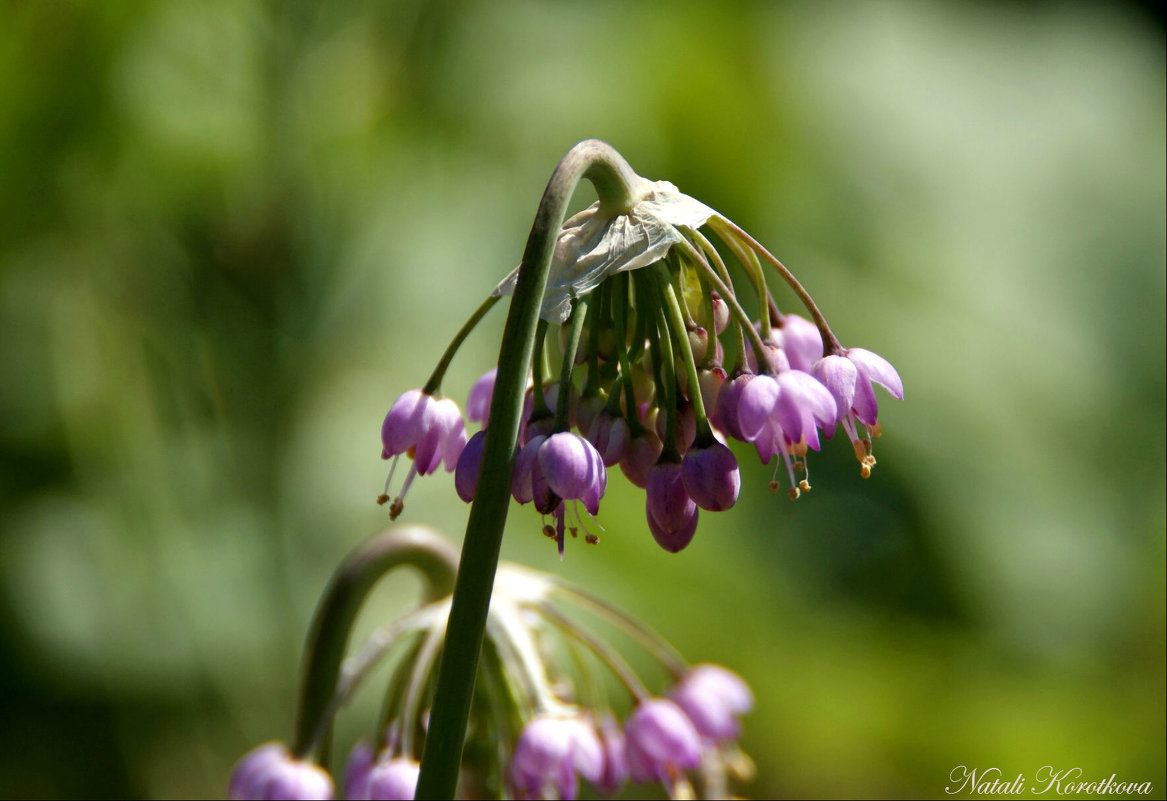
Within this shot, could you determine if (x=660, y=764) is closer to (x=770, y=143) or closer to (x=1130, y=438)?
(x=770, y=143)

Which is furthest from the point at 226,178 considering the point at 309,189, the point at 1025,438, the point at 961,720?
the point at 1025,438

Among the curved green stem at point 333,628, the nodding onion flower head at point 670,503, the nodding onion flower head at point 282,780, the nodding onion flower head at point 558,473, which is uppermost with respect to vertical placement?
the nodding onion flower head at point 558,473

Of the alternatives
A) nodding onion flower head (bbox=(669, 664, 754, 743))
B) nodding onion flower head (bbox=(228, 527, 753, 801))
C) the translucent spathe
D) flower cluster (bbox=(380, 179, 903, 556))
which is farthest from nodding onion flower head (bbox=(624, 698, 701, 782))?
the translucent spathe

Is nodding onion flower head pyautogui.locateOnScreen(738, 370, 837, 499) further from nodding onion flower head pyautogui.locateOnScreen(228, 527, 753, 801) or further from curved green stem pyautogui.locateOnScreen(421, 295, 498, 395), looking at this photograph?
nodding onion flower head pyautogui.locateOnScreen(228, 527, 753, 801)

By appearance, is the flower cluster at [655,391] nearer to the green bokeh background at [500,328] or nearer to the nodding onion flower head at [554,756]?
the nodding onion flower head at [554,756]

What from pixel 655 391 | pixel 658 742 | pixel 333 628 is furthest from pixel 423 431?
pixel 658 742

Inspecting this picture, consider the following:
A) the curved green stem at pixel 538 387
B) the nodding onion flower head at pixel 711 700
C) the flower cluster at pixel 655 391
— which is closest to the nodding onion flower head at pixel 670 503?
the flower cluster at pixel 655 391

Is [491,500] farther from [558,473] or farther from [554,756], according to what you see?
[554,756]
